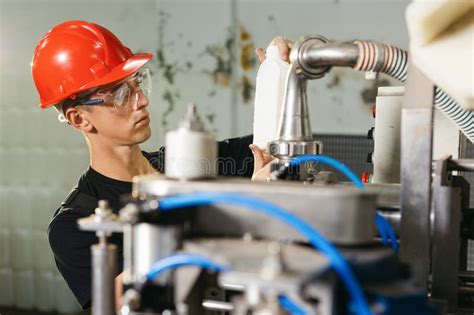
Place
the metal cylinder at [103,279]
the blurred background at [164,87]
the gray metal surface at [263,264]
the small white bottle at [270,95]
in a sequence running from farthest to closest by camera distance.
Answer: the blurred background at [164,87]
the small white bottle at [270,95]
the metal cylinder at [103,279]
the gray metal surface at [263,264]

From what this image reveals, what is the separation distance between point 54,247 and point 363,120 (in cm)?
181

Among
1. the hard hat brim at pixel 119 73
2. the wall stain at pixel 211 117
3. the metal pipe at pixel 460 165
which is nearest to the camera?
the metal pipe at pixel 460 165

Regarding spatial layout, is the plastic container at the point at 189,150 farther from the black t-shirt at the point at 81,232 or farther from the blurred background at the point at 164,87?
the blurred background at the point at 164,87

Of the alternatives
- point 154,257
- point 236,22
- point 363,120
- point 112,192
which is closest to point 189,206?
point 154,257

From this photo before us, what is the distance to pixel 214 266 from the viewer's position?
63 centimetres

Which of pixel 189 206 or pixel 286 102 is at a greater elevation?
pixel 286 102

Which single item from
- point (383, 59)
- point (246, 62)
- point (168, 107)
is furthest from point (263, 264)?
point (168, 107)

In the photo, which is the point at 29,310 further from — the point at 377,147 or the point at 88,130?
the point at 377,147

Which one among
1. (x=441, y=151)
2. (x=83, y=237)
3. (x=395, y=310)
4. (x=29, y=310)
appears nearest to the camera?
(x=395, y=310)

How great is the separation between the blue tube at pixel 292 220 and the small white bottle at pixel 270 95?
720mm

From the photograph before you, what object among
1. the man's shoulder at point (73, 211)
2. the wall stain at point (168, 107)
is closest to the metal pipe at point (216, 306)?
the man's shoulder at point (73, 211)

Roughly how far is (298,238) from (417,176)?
0.27m

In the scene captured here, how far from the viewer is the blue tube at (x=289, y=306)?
24.7 inches

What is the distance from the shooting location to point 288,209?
0.64 meters
